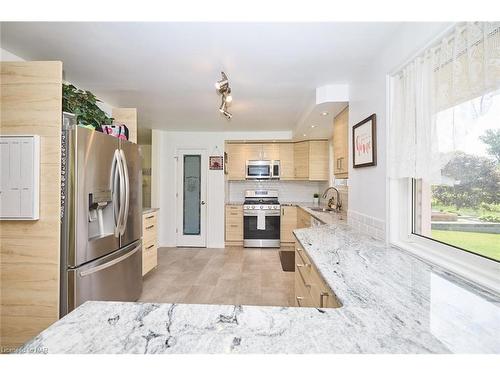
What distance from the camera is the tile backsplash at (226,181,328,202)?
18.6ft

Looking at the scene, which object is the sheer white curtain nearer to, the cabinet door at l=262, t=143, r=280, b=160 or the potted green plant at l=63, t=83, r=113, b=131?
the potted green plant at l=63, t=83, r=113, b=131

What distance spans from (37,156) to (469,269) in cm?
271

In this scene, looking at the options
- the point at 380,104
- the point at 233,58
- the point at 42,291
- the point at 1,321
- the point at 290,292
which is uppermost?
the point at 233,58

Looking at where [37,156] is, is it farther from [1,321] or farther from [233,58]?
[233,58]

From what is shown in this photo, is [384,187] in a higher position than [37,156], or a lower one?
lower

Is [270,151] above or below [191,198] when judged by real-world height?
above

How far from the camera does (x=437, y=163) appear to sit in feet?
4.39

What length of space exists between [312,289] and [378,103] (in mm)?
1528

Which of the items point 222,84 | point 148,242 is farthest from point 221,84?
point 148,242

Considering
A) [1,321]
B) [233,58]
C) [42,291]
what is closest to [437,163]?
[233,58]

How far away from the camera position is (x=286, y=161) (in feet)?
17.6

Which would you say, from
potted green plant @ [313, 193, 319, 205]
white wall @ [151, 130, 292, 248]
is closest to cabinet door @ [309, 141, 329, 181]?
potted green plant @ [313, 193, 319, 205]

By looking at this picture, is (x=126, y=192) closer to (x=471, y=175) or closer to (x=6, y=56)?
(x=6, y=56)

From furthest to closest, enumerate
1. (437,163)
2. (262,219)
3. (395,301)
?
(262,219) < (437,163) < (395,301)
